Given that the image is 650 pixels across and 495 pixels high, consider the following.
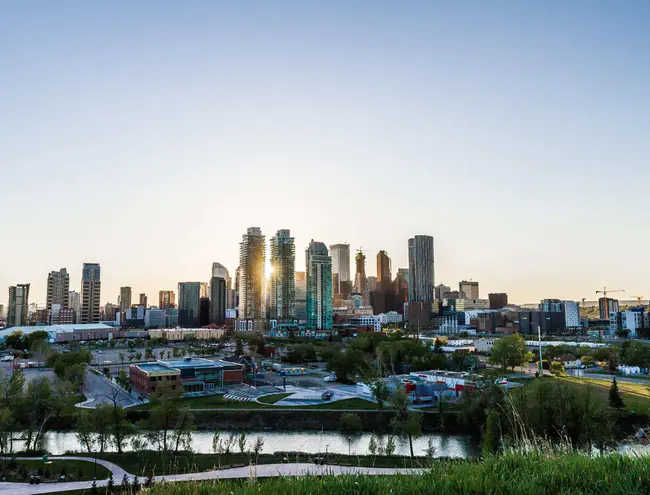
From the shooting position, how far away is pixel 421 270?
631ft

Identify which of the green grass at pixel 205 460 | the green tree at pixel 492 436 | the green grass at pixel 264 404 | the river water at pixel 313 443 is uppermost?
the green tree at pixel 492 436

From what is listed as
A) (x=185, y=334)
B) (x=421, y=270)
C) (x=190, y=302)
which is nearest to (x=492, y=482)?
(x=185, y=334)

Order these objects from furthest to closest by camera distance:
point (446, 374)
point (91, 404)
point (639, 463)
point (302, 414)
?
point (446, 374) → point (91, 404) → point (302, 414) → point (639, 463)

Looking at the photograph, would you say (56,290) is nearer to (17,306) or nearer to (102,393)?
(17,306)

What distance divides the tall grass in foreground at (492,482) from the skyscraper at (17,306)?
150m

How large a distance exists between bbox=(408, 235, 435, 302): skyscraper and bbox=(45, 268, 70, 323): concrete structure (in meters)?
112

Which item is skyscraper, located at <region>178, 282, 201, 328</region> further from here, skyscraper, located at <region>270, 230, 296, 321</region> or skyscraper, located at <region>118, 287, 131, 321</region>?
skyscraper, located at <region>118, 287, 131, 321</region>

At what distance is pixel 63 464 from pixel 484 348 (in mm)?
62321

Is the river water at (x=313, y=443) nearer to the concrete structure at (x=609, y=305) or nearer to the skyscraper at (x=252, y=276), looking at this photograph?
the skyscraper at (x=252, y=276)

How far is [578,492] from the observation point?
446 cm

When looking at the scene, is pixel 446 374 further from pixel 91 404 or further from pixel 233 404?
pixel 91 404

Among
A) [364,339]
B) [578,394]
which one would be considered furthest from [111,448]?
[364,339]

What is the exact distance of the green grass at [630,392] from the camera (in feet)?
112

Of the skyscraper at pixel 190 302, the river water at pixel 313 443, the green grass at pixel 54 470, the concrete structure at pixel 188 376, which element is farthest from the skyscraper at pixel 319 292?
the green grass at pixel 54 470
